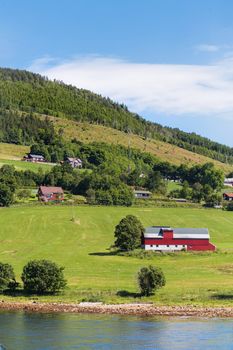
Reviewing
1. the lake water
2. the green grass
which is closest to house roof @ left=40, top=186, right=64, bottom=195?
the green grass

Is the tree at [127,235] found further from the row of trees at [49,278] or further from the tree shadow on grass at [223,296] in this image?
the tree shadow on grass at [223,296]

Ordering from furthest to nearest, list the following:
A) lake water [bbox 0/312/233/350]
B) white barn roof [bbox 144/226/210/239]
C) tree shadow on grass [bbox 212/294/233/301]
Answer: white barn roof [bbox 144/226/210/239]
tree shadow on grass [bbox 212/294/233/301]
lake water [bbox 0/312/233/350]

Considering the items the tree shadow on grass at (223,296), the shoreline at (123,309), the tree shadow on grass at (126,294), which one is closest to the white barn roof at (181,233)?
the tree shadow on grass at (126,294)

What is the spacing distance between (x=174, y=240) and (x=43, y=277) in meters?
35.8

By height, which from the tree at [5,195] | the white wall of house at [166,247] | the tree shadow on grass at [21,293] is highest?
the tree at [5,195]

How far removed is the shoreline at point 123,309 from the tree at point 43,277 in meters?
4.01

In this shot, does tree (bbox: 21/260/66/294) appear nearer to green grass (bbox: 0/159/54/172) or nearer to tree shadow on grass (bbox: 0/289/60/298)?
tree shadow on grass (bbox: 0/289/60/298)

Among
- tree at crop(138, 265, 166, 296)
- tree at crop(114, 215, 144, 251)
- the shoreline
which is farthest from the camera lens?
tree at crop(114, 215, 144, 251)

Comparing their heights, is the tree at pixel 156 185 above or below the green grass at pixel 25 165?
below

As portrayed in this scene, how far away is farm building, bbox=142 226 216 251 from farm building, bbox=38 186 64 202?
48.1 meters

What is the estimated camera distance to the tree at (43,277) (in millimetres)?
75625

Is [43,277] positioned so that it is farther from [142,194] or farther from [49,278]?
[142,194]

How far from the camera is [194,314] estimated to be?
2662 inches

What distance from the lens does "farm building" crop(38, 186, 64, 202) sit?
5959 inches
